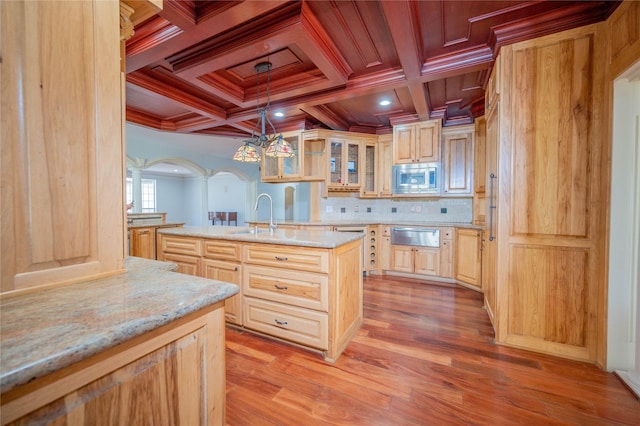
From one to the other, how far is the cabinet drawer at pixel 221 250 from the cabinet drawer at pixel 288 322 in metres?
0.41

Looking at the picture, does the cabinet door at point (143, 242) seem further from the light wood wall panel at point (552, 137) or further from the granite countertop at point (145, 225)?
the light wood wall panel at point (552, 137)

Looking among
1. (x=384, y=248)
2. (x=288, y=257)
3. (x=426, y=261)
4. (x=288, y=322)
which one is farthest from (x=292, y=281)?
(x=426, y=261)

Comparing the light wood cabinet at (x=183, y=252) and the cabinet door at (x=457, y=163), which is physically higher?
the cabinet door at (x=457, y=163)

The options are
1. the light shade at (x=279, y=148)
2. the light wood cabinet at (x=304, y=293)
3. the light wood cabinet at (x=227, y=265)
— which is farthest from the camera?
the light shade at (x=279, y=148)

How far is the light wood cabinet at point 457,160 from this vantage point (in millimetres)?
3982

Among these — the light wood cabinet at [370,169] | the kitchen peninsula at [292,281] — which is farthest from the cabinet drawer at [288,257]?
the light wood cabinet at [370,169]

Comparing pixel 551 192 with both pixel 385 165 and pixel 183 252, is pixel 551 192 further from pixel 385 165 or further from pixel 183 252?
pixel 183 252

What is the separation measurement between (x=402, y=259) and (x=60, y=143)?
4.17 m

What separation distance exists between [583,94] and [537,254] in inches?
48.4

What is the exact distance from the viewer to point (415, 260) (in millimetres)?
4172

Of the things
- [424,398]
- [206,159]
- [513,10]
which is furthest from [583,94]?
[206,159]

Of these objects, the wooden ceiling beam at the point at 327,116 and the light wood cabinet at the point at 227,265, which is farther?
the wooden ceiling beam at the point at 327,116

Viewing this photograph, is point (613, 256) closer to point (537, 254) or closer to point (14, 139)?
point (537, 254)

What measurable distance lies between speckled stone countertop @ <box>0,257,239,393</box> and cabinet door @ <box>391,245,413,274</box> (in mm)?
3711
